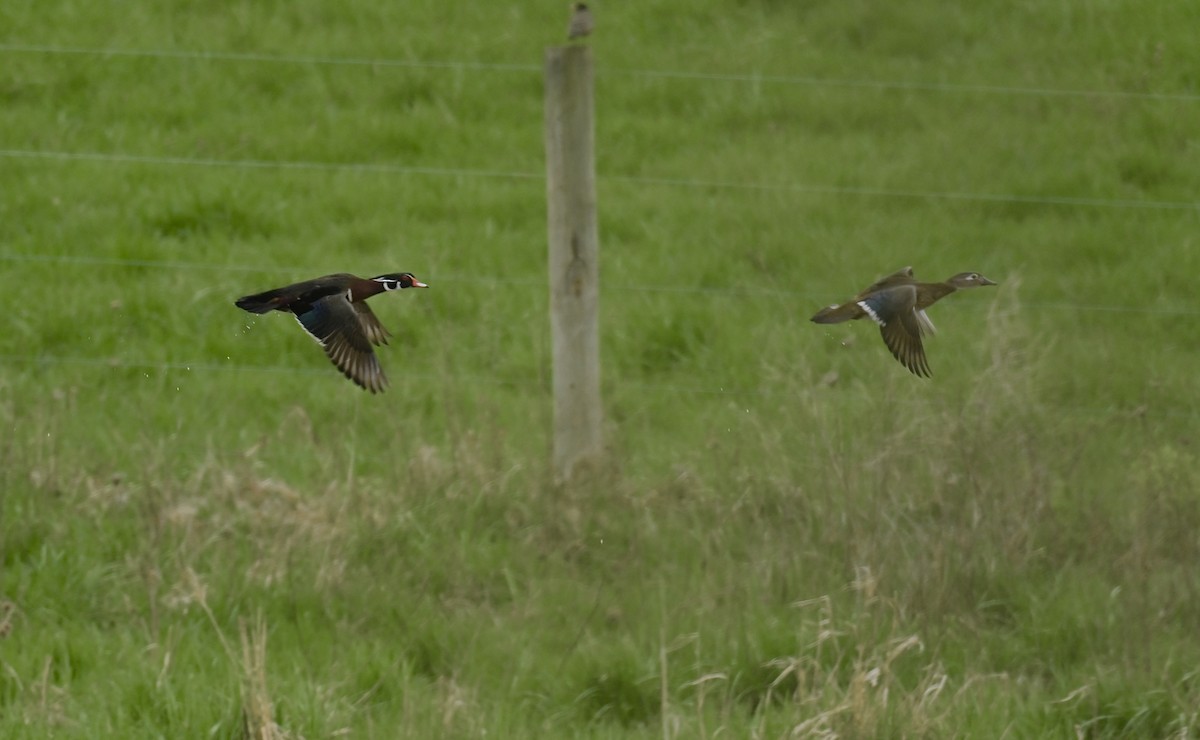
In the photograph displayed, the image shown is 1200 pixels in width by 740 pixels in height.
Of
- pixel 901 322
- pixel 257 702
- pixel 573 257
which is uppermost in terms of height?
pixel 901 322

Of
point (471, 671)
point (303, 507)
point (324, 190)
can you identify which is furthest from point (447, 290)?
point (471, 671)

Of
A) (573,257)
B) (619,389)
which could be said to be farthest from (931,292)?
(619,389)

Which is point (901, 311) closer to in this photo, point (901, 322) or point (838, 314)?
point (901, 322)

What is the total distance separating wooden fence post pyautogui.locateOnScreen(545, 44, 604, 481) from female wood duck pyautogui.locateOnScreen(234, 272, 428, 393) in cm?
409

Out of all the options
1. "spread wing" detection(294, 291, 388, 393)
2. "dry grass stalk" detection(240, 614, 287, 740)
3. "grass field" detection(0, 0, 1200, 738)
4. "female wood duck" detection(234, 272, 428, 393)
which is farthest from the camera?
"grass field" detection(0, 0, 1200, 738)

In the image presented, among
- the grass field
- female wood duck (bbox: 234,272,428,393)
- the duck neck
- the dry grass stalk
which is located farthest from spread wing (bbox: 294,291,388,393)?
the dry grass stalk

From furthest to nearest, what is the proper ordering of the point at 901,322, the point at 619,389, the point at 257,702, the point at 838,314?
the point at 619,389 → the point at 257,702 → the point at 901,322 → the point at 838,314

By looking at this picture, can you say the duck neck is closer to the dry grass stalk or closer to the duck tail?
the duck tail

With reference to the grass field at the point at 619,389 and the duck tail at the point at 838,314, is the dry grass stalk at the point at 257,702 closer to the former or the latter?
the grass field at the point at 619,389

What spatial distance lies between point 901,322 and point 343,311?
524mm

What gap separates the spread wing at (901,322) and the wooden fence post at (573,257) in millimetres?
4144

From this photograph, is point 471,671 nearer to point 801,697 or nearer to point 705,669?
point 705,669

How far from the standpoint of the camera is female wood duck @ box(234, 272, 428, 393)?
1299 millimetres

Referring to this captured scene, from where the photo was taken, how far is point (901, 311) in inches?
56.7
